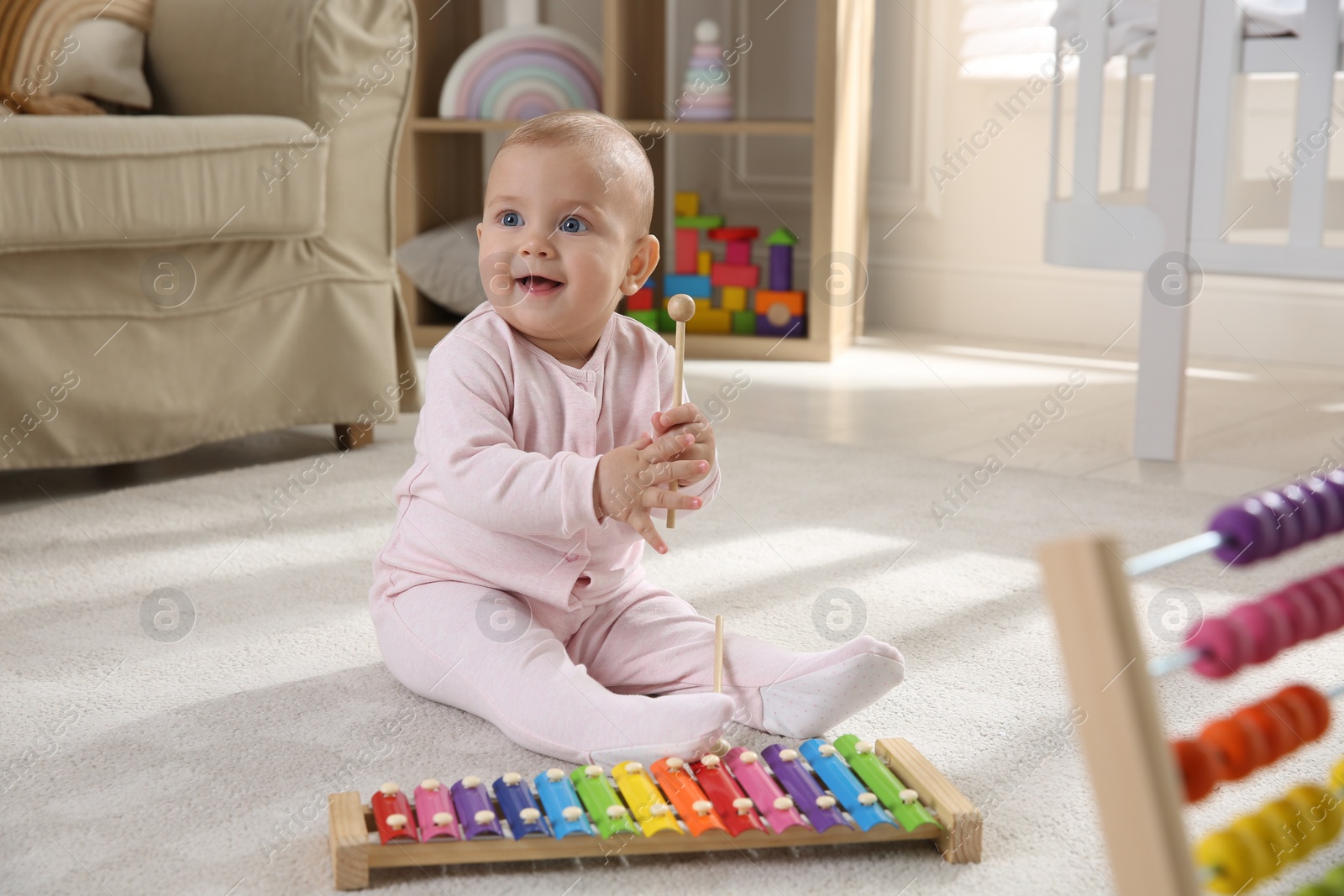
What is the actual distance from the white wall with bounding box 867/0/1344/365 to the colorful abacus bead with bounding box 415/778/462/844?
2248 mm

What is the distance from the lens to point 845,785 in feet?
Result: 2.51

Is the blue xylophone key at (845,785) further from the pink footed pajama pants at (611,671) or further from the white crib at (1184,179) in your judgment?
the white crib at (1184,179)

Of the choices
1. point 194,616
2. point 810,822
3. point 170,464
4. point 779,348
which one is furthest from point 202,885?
point 779,348

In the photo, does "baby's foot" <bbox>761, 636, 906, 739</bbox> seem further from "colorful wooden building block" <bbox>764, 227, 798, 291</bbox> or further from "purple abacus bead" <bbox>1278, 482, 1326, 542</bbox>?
"colorful wooden building block" <bbox>764, 227, 798, 291</bbox>

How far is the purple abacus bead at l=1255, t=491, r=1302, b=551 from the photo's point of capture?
1.59 feet

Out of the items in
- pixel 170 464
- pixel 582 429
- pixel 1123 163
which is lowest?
pixel 170 464

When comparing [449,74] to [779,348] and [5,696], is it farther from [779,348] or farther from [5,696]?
[5,696]

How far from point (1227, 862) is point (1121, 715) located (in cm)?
14

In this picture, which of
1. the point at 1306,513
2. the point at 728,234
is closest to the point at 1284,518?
the point at 1306,513

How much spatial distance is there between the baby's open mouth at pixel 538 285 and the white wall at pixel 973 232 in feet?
6.67

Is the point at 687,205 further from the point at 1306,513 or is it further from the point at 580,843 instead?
the point at 1306,513

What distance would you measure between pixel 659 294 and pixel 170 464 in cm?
133

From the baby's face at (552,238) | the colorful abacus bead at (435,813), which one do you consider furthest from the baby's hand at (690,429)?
the colorful abacus bead at (435,813)

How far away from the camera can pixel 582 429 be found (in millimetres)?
963
